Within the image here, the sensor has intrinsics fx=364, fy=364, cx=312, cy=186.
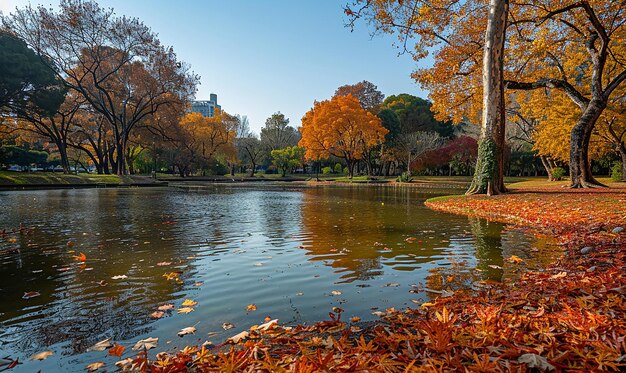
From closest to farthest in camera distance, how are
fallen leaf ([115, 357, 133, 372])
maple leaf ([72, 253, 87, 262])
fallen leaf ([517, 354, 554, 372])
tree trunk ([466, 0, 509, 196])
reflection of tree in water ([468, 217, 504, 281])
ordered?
fallen leaf ([517, 354, 554, 372]) → fallen leaf ([115, 357, 133, 372]) → reflection of tree in water ([468, 217, 504, 281]) → maple leaf ([72, 253, 87, 262]) → tree trunk ([466, 0, 509, 196])

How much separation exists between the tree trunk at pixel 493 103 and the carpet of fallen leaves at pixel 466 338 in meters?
12.2

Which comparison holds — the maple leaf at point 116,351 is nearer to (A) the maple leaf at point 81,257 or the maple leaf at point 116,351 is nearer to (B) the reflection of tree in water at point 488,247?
(A) the maple leaf at point 81,257

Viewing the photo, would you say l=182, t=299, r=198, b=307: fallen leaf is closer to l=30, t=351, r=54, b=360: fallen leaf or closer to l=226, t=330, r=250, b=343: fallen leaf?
l=226, t=330, r=250, b=343: fallen leaf

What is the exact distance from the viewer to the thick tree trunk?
16.8 metres

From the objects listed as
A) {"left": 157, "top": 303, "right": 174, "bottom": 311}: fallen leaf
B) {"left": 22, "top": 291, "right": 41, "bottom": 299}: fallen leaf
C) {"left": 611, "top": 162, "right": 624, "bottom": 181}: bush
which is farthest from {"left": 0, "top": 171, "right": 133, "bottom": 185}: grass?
{"left": 611, "top": 162, "right": 624, "bottom": 181}: bush

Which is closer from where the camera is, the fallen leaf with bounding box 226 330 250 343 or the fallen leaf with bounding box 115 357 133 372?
the fallen leaf with bounding box 115 357 133 372

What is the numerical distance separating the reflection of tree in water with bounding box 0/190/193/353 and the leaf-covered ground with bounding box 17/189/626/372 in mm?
827

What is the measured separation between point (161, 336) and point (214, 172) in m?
63.7

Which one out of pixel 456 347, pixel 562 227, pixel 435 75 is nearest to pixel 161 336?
pixel 456 347

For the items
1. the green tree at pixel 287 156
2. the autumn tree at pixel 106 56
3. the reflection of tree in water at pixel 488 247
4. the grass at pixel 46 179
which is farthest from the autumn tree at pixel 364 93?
the reflection of tree in water at pixel 488 247

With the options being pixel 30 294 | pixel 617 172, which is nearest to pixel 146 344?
pixel 30 294

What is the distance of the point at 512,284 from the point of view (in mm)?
4312

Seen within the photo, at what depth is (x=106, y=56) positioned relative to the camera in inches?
1342

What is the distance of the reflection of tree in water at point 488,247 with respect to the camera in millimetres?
5033
